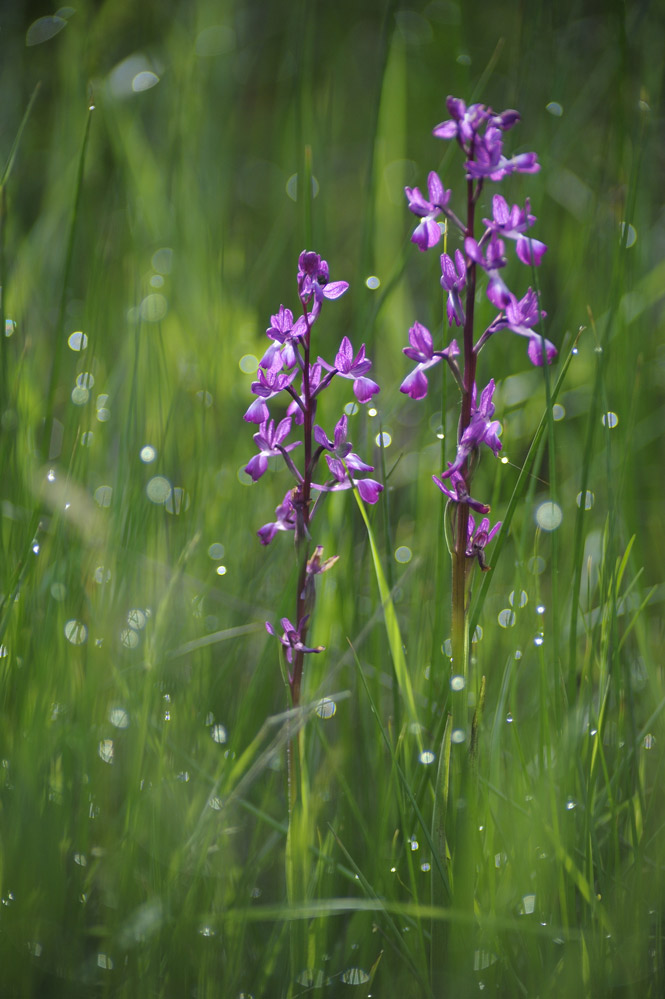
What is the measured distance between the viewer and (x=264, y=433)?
1.15m

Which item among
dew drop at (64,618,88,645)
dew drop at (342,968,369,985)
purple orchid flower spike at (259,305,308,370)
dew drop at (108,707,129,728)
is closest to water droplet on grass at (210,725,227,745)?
dew drop at (108,707,129,728)

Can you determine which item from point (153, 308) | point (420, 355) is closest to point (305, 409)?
point (420, 355)

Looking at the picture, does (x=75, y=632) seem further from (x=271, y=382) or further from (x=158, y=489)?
(x=271, y=382)

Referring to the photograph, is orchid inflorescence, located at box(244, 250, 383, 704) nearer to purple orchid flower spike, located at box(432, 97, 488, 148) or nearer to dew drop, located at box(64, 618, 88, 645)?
purple orchid flower spike, located at box(432, 97, 488, 148)

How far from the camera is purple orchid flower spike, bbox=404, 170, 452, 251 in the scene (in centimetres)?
102

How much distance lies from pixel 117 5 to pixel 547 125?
53.5 inches

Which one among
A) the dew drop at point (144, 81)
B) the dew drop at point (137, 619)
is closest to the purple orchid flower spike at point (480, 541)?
the dew drop at point (137, 619)

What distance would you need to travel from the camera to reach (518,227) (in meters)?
1.02

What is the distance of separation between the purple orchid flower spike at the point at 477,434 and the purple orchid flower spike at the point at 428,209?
0.19 meters

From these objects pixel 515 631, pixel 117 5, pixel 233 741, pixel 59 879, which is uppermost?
pixel 117 5

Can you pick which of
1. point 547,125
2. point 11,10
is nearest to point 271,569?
point 547,125

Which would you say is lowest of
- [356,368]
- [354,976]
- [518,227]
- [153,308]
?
[354,976]

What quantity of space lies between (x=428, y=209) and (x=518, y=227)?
116 millimetres

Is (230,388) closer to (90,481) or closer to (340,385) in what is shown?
(340,385)
